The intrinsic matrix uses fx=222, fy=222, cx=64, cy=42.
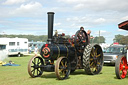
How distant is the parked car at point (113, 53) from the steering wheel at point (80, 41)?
213 inches

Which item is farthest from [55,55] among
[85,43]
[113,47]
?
[113,47]

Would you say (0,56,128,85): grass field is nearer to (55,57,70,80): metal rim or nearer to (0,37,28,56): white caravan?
(55,57,70,80): metal rim

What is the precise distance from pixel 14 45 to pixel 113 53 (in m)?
16.5

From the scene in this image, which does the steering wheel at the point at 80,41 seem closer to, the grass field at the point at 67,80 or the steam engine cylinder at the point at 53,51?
the steam engine cylinder at the point at 53,51

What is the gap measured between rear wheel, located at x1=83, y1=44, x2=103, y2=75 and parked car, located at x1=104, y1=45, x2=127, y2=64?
4602 millimetres

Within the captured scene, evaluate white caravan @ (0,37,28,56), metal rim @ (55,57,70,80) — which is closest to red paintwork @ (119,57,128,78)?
metal rim @ (55,57,70,80)

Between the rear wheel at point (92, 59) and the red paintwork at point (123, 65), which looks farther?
the rear wheel at point (92, 59)

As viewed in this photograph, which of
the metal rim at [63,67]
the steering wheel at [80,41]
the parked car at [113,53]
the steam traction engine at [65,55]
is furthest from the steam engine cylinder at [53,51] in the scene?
the parked car at [113,53]

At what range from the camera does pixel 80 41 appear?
1013cm

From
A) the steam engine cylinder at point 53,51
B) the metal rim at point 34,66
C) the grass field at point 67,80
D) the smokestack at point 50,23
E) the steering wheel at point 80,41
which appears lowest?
the grass field at point 67,80

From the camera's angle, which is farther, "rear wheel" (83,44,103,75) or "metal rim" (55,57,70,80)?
"rear wheel" (83,44,103,75)

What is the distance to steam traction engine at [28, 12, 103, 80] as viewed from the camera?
8.73 meters

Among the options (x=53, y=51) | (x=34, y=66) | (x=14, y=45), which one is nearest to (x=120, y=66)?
(x=53, y=51)

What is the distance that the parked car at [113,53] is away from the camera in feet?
49.7
